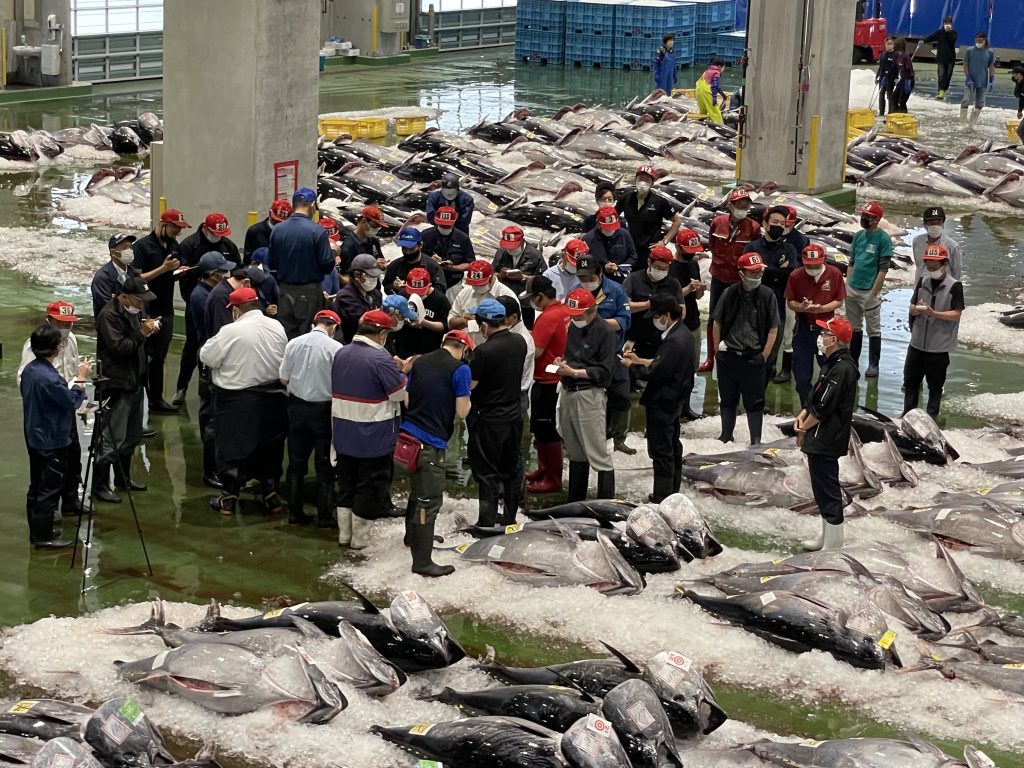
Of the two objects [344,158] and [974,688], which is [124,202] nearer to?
[344,158]

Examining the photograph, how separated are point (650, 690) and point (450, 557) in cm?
285

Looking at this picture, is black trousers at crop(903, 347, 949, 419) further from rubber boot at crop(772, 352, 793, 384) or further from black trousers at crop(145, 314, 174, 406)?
black trousers at crop(145, 314, 174, 406)

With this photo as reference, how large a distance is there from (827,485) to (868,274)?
4.19 meters

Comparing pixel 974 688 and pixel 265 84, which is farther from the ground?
pixel 265 84

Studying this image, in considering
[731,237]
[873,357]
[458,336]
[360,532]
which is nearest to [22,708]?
[360,532]

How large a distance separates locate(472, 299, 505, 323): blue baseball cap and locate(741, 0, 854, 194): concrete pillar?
12957 mm

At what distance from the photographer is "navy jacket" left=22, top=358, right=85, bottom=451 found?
31.1ft

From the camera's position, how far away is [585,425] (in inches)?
419

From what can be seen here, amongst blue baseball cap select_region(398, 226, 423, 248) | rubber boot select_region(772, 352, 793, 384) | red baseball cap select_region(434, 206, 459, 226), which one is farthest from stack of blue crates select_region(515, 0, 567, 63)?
blue baseball cap select_region(398, 226, 423, 248)

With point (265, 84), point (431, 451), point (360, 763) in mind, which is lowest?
point (360, 763)

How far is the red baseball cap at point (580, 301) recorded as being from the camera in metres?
10.5

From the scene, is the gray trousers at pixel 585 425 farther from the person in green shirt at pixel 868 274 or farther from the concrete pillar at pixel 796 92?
the concrete pillar at pixel 796 92

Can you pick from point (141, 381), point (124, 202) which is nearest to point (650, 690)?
point (141, 381)

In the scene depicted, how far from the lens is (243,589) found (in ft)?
30.9
